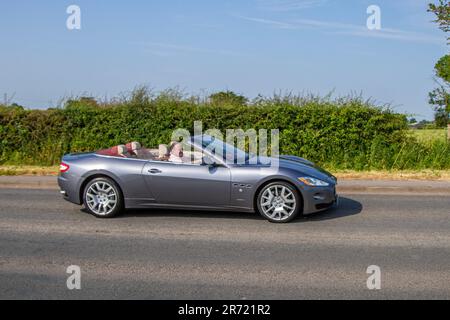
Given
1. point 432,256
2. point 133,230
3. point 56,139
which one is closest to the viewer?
point 432,256

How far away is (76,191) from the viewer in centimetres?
836

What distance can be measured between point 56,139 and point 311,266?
509 inches

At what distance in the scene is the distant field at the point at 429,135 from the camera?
51.5ft

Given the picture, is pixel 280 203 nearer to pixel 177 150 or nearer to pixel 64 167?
pixel 177 150

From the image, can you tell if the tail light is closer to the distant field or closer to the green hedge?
the green hedge

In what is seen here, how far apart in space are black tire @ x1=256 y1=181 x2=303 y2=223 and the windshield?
727 millimetres

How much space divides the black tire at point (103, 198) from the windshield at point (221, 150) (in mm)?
1557

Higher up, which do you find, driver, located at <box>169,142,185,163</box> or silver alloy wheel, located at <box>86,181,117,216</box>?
driver, located at <box>169,142,185,163</box>

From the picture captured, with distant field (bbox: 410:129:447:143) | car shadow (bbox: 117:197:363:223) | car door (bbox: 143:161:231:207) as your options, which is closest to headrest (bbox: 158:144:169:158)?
car door (bbox: 143:161:231:207)

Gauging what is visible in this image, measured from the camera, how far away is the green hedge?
1534 centimetres

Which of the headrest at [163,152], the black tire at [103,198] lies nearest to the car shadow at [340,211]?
the headrest at [163,152]

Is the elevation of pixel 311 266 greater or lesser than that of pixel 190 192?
lesser
